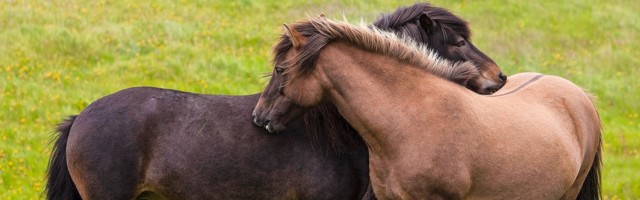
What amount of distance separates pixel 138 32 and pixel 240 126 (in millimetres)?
9447

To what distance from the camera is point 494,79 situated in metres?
6.85

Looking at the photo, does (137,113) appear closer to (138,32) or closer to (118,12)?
(138,32)

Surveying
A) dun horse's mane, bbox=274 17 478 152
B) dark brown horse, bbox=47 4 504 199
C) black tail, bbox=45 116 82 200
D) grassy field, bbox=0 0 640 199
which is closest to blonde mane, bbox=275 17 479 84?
dun horse's mane, bbox=274 17 478 152

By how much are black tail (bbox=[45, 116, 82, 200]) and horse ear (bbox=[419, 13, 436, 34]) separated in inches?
100

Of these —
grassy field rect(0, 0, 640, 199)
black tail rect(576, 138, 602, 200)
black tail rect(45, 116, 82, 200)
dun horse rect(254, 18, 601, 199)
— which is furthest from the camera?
grassy field rect(0, 0, 640, 199)

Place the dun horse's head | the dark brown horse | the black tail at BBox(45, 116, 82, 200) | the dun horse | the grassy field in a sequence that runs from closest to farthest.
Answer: the dun horse
the dark brown horse
the black tail at BBox(45, 116, 82, 200)
the dun horse's head
the grassy field

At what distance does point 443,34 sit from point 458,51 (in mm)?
162

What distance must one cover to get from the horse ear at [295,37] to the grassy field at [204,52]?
4915 millimetres

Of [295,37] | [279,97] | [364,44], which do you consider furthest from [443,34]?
[279,97]

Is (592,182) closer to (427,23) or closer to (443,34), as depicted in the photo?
(443,34)

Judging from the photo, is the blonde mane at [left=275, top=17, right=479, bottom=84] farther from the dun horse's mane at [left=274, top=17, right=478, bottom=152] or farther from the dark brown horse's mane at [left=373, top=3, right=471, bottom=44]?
the dark brown horse's mane at [left=373, top=3, right=471, bottom=44]

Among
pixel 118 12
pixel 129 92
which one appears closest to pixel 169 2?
pixel 118 12

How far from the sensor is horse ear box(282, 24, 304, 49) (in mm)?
5914

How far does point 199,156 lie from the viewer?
6.49 metres
